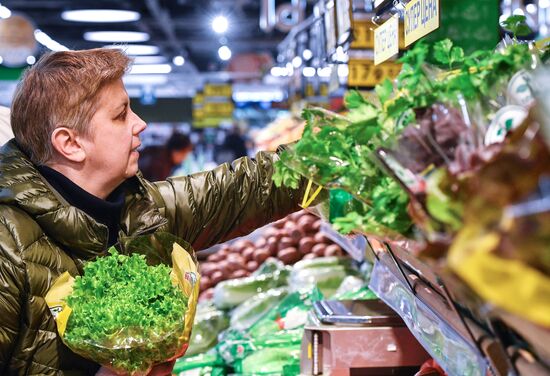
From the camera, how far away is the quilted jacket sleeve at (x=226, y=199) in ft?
8.98

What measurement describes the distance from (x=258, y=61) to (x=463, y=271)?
20.3 meters

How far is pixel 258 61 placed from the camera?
20.9 meters

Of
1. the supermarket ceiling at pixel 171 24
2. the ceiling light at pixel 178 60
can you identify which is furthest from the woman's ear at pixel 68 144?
the ceiling light at pixel 178 60

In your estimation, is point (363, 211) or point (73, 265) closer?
point (363, 211)

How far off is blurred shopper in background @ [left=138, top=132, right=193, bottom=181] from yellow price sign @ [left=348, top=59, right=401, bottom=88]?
5681 millimetres

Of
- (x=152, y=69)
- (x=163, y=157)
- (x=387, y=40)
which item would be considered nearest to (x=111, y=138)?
(x=387, y=40)

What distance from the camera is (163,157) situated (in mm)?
10031

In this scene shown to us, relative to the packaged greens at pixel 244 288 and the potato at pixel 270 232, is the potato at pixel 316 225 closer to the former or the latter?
the potato at pixel 270 232

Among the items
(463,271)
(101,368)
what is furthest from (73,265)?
(463,271)

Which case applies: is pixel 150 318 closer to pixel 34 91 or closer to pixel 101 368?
pixel 101 368

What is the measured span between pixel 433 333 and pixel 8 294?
3.92 ft

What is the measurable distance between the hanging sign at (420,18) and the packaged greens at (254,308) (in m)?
1.91

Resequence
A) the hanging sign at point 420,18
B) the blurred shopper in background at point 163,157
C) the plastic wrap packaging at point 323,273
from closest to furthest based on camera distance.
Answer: the hanging sign at point 420,18 → the plastic wrap packaging at point 323,273 → the blurred shopper in background at point 163,157

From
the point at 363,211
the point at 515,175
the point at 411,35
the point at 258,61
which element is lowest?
the point at 363,211
